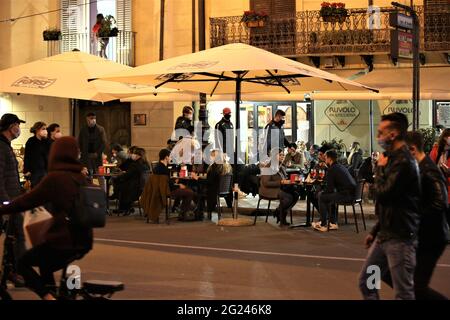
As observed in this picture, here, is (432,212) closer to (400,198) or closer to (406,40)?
(400,198)

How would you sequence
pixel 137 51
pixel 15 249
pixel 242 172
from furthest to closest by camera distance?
pixel 137 51
pixel 242 172
pixel 15 249

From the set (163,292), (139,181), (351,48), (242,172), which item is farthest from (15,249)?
(351,48)

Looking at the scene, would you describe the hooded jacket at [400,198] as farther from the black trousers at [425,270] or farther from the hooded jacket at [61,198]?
the hooded jacket at [61,198]

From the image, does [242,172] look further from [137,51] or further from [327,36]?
[137,51]

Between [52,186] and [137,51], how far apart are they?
18.1 m

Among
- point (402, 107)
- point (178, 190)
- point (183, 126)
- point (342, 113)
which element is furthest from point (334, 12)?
point (178, 190)

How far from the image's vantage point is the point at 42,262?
22.8 feet

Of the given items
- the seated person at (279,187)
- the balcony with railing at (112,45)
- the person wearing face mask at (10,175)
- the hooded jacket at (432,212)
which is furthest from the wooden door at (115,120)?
the hooded jacket at (432,212)

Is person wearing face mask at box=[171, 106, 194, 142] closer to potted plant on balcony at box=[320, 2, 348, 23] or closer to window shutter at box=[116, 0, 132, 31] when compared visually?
potted plant on balcony at box=[320, 2, 348, 23]

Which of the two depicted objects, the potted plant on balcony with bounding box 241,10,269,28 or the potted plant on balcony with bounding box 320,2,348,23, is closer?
the potted plant on balcony with bounding box 320,2,348,23

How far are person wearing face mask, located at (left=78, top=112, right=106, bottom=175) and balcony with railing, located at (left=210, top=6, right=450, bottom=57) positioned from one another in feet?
21.6

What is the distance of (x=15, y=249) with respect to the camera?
8508 mm

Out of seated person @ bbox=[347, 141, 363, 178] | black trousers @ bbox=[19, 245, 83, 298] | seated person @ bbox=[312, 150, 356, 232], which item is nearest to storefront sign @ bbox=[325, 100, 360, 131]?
seated person @ bbox=[347, 141, 363, 178]

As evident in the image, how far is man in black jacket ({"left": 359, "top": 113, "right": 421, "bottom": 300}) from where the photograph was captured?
21.7 ft
